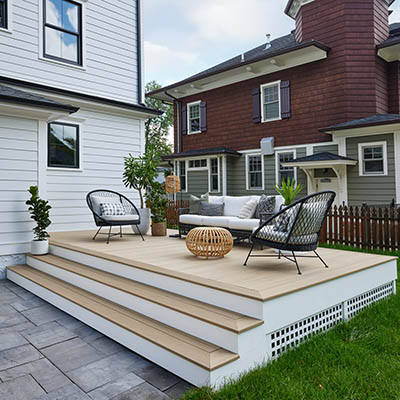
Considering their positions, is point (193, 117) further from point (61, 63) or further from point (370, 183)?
point (61, 63)

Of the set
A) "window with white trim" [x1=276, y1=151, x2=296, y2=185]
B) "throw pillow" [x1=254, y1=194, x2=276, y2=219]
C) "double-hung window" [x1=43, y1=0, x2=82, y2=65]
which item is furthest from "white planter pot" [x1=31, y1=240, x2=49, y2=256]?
"window with white trim" [x1=276, y1=151, x2=296, y2=185]

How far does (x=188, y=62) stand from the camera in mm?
33125

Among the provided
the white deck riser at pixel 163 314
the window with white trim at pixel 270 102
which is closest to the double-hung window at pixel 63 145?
the white deck riser at pixel 163 314

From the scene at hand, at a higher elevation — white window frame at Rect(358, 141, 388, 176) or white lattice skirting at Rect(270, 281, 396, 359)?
white window frame at Rect(358, 141, 388, 176)

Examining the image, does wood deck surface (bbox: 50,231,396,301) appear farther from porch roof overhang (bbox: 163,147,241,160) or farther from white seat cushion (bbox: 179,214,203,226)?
porch roof overhang (bbox: 163,147,241,160)

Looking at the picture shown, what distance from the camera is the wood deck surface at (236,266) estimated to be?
2.92m

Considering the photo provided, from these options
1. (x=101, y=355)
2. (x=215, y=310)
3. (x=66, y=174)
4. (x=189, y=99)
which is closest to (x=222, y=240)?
(x=215, y=310)

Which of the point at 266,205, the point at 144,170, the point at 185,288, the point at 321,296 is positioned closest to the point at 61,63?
the point at 144,170

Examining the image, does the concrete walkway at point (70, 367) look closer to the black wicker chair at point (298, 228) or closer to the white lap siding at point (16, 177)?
the black wicker chair at point (298, 228)

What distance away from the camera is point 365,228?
21.8 feet

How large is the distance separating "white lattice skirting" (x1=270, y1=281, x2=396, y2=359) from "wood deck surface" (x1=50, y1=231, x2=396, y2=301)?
0.31 metres

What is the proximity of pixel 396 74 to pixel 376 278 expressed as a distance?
9677 mm

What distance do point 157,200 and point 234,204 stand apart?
60.1 inches

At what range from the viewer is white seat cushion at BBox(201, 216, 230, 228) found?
5.50m
